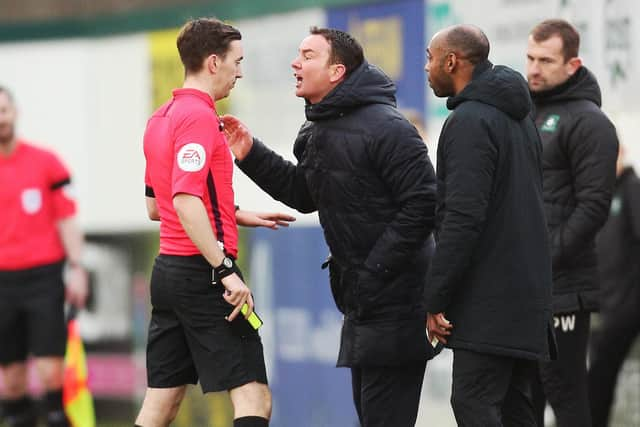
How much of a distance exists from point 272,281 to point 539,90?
405 cm

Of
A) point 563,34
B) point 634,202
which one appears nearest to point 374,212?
point 563,34

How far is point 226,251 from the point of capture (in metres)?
5.76

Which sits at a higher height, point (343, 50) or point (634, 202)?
point (343, 50)

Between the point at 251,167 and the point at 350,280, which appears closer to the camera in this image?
the point at 350,280

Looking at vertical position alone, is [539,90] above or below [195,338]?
above

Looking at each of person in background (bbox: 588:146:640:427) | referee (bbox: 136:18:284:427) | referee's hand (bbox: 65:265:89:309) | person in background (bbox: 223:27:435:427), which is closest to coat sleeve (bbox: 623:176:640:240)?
person in background (bbox: 588:146:640:427)

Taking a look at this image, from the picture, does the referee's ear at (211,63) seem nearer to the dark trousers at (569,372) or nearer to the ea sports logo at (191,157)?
the ea sports logo at (191,157)

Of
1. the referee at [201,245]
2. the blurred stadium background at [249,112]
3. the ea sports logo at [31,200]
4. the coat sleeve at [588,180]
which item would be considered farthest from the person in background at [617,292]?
the ea sports logo at [31,200]

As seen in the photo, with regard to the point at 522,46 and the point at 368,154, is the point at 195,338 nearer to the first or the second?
the point at 368,154

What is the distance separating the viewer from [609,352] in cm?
786

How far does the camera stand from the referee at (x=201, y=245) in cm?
559

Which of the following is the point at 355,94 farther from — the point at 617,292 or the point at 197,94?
the point at 617,292

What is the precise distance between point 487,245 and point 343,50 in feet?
3.64

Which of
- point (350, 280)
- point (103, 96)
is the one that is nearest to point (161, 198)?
point (350, 280)
